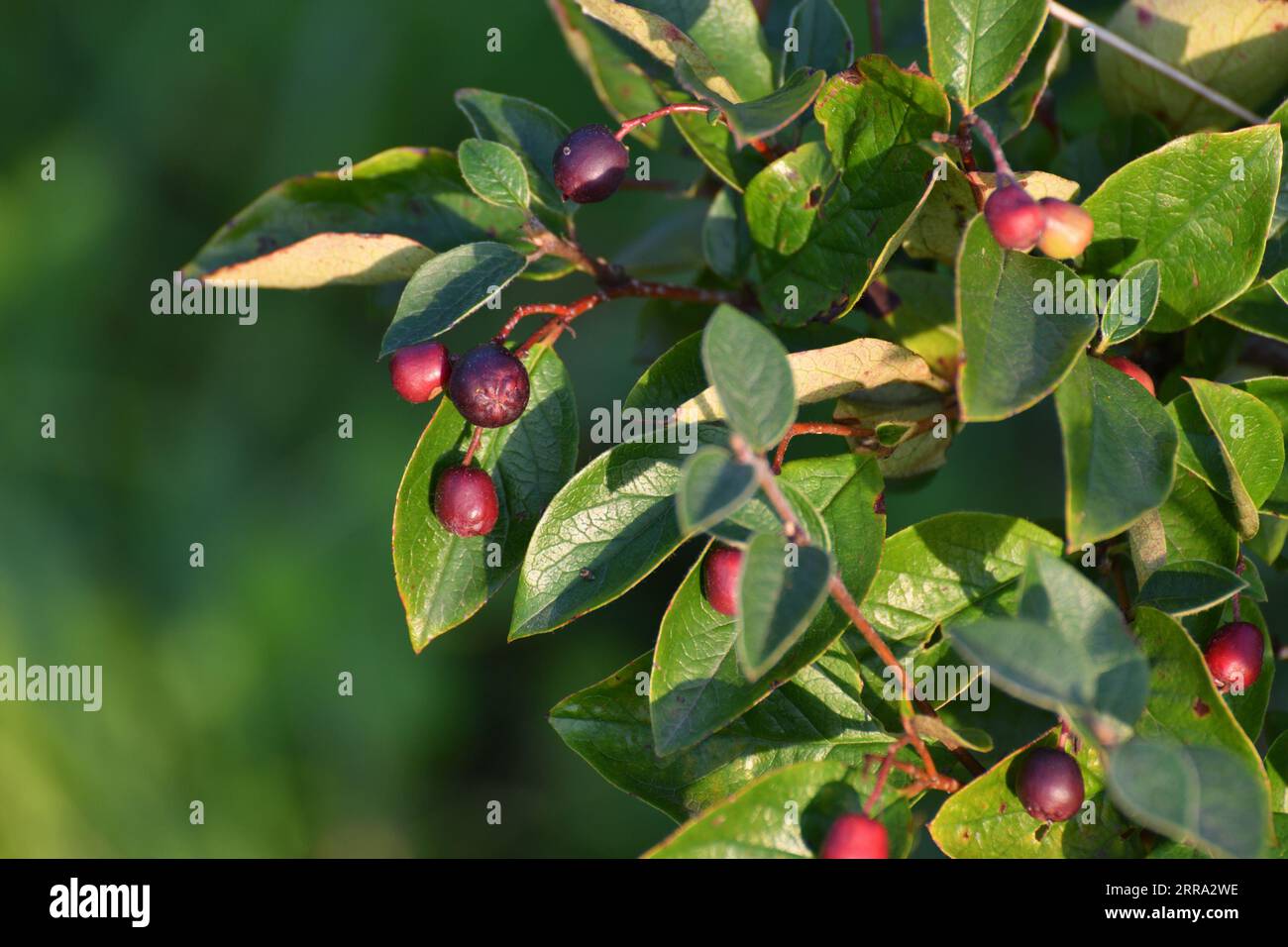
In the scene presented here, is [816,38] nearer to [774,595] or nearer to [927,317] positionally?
[927,317]

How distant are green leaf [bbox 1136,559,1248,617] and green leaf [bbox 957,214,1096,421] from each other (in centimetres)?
16

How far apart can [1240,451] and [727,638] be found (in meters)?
0.37

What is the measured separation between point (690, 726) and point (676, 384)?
0.25m

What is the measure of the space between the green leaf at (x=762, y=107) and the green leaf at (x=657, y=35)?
43 mm

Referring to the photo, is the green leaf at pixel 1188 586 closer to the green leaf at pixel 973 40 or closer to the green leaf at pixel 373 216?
the green leaf at pixel 973 40

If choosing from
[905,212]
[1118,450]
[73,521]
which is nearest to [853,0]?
[905,212]

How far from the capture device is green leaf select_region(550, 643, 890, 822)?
79 cm

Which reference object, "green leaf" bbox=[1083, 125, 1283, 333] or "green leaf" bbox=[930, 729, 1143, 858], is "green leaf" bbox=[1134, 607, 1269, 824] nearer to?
"green leaf" bbox=[930, 729, 1143, 858]

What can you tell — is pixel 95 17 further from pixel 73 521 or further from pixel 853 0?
pixel 853 0

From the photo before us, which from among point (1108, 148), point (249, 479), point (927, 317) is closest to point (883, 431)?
point (927, 317)

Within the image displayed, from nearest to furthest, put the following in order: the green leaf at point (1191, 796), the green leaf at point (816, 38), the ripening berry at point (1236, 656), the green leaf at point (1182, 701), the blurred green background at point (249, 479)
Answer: the green leaf at point (1191, 796), the green leaf at point (1182, 701), the ripening berry at point (1236, 656), the green leaf at point (816, 38), the blurred green background at point (249, 479)

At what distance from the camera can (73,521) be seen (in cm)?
236

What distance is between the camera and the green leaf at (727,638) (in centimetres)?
73

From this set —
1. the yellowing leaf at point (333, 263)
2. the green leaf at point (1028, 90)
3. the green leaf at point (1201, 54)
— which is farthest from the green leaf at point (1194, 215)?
the yellowing leaf at point (333, 263)
